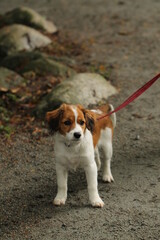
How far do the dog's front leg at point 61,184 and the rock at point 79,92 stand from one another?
9.73 ft

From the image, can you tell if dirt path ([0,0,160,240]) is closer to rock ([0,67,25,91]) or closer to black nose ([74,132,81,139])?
black nose ([74,132,81,139])

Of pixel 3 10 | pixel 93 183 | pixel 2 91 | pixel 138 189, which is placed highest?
pixel 93 183

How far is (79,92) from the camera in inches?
357

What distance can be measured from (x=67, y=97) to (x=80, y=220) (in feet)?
11.9

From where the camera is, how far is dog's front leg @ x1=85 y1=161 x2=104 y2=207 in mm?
5770

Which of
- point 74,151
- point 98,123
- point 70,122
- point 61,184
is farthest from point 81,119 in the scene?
point 61,184

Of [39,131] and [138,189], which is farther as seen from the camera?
[39,131]

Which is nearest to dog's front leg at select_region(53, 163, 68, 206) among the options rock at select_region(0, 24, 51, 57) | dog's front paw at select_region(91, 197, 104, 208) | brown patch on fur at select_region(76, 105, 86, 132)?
dog's front paw at select_region(91, 197, 104, 208)

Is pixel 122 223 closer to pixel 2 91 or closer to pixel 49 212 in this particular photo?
pixel 49 212

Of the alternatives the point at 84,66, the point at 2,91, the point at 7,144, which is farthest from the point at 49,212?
the point at 84,66

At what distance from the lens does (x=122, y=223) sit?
5.45m

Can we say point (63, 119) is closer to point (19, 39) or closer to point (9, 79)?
point (9, 79)

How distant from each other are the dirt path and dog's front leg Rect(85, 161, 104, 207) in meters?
0.11

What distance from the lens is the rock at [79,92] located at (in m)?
8.80
